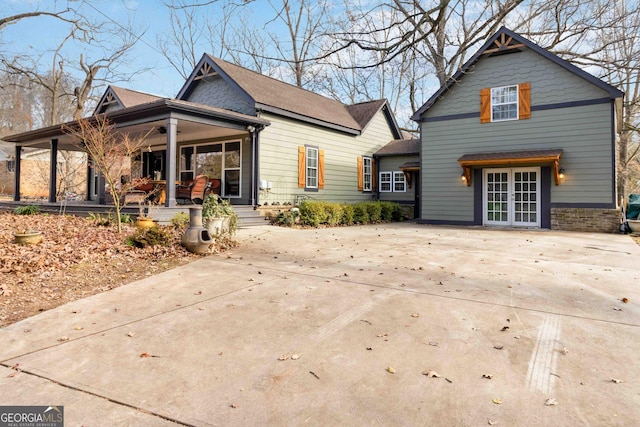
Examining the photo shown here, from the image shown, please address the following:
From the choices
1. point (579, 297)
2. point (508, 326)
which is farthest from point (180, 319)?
point (579, 297)

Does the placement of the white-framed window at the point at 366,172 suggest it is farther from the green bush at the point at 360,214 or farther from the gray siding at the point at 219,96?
the gray siding at the point at 219,96

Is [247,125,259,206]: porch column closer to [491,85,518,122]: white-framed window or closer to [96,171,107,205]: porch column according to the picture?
[96,171,107,205]: porch column

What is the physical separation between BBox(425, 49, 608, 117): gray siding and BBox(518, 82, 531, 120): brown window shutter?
11 cm

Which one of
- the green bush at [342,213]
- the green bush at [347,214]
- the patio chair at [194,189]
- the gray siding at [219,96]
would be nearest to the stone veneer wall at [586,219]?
the green bush at [342,213]

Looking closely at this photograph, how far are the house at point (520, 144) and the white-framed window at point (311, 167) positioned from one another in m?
4.02

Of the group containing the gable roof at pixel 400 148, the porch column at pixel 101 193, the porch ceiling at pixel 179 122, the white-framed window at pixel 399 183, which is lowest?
the porch column at pixel 101 193

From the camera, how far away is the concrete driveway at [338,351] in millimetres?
1931

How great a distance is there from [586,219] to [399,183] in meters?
7.61

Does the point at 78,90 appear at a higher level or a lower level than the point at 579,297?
higher

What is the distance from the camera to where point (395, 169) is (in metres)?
17.1

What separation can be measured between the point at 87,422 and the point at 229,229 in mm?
5435

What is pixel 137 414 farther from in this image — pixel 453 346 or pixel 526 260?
Result: pixel 526 260

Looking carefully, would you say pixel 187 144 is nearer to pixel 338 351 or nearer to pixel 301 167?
pixel 301 167

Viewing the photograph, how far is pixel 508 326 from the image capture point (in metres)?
3.03
